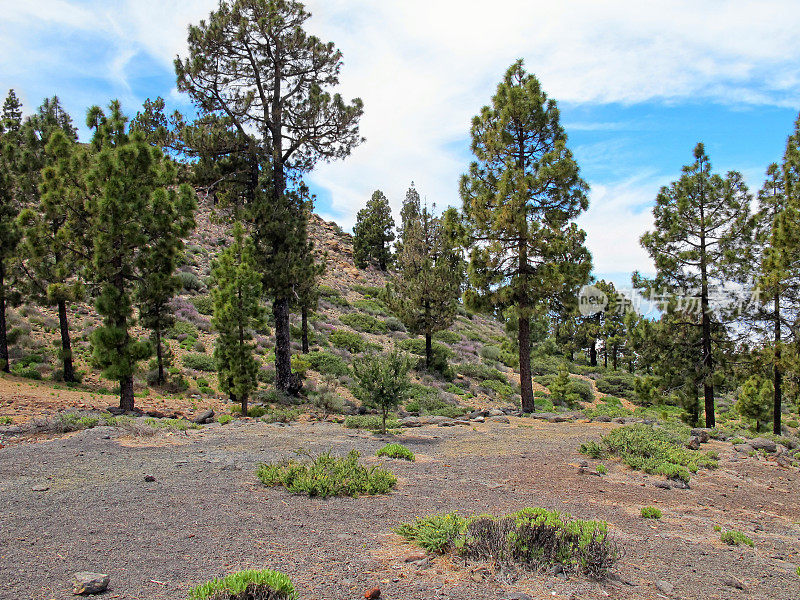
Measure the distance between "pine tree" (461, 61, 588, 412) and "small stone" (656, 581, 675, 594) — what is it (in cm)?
1359

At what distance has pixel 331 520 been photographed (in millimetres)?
5520

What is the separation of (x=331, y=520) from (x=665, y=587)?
3.34 metres

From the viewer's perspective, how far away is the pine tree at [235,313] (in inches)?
586

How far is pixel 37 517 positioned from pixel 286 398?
1324cm

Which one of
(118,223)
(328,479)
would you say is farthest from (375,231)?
(328,479)

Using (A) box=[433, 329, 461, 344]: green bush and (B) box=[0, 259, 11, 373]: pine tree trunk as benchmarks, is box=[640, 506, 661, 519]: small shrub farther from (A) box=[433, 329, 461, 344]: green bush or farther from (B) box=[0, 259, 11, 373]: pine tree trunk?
(A) box=[433, 329, 461, 344]: green bush

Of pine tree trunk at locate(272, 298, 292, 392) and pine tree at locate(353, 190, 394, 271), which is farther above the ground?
pine tree at locate(353, 190, 394, 271)

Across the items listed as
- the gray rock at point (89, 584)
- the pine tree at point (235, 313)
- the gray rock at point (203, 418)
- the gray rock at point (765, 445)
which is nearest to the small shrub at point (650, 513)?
the gray rock at point (89, 584)

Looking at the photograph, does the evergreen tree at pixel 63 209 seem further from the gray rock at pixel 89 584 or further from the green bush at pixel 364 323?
the green bush at pixel 364 323

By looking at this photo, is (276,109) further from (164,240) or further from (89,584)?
(89,584)

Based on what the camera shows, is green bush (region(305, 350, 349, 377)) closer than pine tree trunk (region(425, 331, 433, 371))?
Yes

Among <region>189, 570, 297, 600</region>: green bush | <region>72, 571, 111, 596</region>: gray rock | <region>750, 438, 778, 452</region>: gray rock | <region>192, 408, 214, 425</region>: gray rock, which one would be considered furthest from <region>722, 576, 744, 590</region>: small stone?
<region>192, 408, 214, 425</region>: gray rock

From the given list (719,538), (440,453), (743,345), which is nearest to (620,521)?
(719,538)

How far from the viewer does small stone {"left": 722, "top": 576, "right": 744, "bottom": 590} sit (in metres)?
4.42
